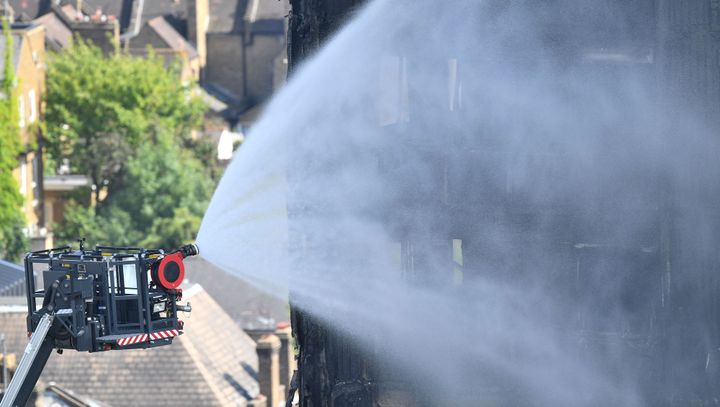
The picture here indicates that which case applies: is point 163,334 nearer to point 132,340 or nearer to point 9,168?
point 132,340

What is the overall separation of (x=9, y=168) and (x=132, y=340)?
202ft

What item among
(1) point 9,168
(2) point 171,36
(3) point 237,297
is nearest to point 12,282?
(3) point 237,297

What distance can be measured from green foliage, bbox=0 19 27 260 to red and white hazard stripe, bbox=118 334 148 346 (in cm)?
5858

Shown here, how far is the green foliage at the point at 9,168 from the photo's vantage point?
75000 mm

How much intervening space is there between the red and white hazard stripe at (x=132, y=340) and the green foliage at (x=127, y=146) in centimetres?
6541

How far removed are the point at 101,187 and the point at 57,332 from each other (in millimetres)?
75307

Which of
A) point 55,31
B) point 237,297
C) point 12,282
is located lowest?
point 237,297

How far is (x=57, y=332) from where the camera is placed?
16188mm

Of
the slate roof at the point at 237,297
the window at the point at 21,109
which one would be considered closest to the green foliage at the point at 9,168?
the window at the point at 21,109

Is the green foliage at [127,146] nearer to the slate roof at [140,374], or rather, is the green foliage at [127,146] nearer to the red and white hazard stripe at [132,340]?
the slate roof at [140,374]

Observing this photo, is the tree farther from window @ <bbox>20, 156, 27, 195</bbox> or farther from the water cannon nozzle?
the water cannon nozzle

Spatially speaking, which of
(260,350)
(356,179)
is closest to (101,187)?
(260,350)

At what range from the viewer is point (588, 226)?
17906 mm

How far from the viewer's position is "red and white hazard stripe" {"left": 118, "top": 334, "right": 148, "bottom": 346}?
1648cm
